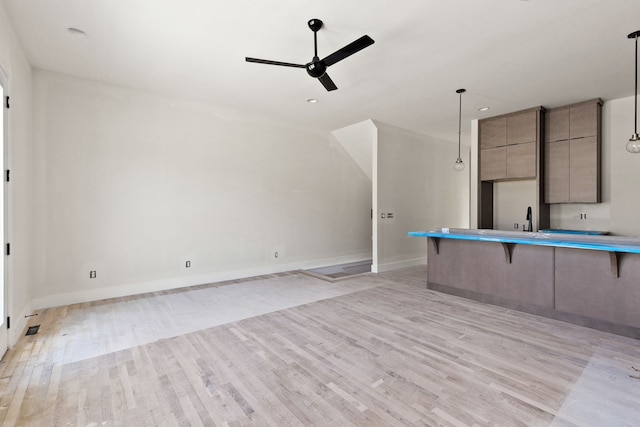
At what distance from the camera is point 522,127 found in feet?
17.1

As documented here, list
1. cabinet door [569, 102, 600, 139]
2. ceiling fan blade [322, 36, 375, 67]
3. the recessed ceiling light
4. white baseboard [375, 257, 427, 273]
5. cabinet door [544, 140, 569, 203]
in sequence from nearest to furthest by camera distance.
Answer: ceiling fan blade [322, 36, 375, 67] < the recessed ceiling light < cabinet door [569, 102, 600, 139] < cabinet door [544, 140, 569, 203] < white baseboard [375, 257, 427, 273]

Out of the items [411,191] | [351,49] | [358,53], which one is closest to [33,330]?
[351,49]

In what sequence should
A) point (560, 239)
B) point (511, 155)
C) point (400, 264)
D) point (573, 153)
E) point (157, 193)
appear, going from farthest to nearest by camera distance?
1. point (400, 264)
2. point (511, 155)
3. point (573, 153)
4. point (157, 193)
5. point (560, 239)

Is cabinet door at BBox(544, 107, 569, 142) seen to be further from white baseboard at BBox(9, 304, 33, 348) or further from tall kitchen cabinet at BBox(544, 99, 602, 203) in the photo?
white baseboard at BBox(9, 304, 33, 348)

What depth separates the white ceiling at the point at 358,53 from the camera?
8.46ft

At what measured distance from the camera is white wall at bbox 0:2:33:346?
2.79m

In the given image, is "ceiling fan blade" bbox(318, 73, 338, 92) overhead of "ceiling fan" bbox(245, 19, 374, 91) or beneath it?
beneath

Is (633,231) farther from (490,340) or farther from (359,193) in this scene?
(359,193)

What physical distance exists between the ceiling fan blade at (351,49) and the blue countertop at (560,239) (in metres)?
2.70

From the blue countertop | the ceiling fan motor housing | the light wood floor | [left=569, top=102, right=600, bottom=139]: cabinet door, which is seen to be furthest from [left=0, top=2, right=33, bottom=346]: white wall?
[left=569, top=102, right=600, bottom=139]: cabinet door

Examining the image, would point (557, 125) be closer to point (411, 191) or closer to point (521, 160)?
point (521, 160)

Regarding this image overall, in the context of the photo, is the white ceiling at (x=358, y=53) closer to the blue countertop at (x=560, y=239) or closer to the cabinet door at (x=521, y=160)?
the cabinet door at (x=521, y=160)

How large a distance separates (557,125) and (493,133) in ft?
3.03

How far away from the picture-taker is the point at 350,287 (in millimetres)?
4902
